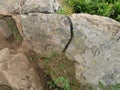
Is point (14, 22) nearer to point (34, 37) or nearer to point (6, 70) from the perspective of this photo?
point (34, 37)

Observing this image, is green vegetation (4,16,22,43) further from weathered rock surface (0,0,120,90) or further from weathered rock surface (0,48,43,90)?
weathered rock surface (0,48,43,90)

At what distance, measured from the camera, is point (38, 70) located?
7.22m

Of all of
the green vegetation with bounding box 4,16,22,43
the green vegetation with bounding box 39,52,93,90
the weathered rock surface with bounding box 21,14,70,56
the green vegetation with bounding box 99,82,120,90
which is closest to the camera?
the green vegetation with bounding box 99,82,120,90

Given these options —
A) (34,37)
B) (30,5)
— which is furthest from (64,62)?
(30,5)

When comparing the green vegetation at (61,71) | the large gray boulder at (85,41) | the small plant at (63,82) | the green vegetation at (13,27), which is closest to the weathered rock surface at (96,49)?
the large gray boulder at (85,41)

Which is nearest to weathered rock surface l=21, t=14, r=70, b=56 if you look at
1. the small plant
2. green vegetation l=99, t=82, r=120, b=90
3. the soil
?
the soil

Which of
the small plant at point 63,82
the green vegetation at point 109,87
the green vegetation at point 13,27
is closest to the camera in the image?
the green vegetation at point 109,87

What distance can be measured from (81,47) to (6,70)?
1.81m

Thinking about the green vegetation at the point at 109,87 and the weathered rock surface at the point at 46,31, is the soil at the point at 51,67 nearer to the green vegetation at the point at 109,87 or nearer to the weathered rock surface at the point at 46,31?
the weathered rock surface at the point at 46,31

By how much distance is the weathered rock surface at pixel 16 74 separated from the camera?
6.71 metres

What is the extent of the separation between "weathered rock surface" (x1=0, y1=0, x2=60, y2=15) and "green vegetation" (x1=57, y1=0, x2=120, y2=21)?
26 cm

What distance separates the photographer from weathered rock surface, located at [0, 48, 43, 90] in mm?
6711

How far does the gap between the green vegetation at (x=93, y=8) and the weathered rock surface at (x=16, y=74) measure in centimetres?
153

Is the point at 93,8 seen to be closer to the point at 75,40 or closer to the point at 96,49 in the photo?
the point at 75,40
